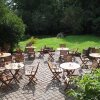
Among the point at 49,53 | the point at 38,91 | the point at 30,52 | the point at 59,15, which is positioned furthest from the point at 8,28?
the point at 59,15

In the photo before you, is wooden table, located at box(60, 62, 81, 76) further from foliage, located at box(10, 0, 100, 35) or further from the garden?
foliage, located at box(10, 0, 100, 35)

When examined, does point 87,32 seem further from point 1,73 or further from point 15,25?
point 1,73

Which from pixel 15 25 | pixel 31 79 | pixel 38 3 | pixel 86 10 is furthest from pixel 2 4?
pixel 38 3

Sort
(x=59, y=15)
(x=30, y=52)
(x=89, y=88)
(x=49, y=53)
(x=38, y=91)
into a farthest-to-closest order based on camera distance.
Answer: (x=59, y=15), (x=30, y=52), (x=49, y=53), (x=38, y=91), (x=89, y=88)

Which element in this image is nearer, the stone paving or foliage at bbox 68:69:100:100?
foliage at bbox 68:69:100:100

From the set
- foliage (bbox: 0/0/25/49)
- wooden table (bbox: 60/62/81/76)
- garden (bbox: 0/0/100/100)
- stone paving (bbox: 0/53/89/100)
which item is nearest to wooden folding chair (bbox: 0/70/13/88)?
garden (bbox: 0/0/100/100)

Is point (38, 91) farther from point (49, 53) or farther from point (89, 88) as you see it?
point (49, 53)

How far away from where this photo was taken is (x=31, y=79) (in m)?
14.6

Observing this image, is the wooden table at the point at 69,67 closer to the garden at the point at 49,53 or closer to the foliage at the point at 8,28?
the garden at the point at 49,53

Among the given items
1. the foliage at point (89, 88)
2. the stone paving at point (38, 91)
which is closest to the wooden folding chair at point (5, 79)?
the stone paving at point (38, 91)

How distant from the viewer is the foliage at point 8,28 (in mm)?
22531

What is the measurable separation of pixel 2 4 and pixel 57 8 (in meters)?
16.4

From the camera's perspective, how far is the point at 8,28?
22625 millimetres

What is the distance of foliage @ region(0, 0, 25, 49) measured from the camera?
2253cm
